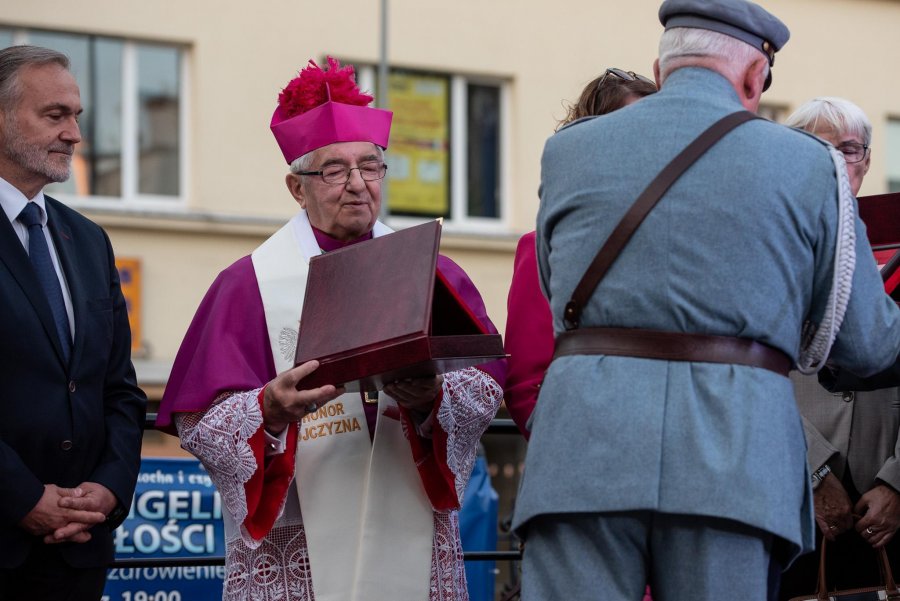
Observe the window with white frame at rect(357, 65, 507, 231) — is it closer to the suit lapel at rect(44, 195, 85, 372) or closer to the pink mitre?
the pink mitre

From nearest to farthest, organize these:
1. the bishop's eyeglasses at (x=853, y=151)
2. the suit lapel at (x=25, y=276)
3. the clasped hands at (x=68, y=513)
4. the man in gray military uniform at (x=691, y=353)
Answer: the man in gray military uniform at (x=691, y=353) → the clasped hands at (x=68, y=513) → the suit lapel at (x=25, y=276) → the bishop's eyeglasses at (x=853, y=151)

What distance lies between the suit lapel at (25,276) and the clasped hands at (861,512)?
2280mm

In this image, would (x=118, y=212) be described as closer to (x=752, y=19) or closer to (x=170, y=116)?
(x=170, y=116)

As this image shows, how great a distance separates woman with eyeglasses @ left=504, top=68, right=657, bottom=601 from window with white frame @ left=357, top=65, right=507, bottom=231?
9.80m

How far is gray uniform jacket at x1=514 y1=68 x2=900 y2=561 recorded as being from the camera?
3176mm

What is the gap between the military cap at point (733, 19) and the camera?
3410 millimetres

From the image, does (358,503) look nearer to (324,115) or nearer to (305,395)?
(305,395)

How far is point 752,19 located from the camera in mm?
3414

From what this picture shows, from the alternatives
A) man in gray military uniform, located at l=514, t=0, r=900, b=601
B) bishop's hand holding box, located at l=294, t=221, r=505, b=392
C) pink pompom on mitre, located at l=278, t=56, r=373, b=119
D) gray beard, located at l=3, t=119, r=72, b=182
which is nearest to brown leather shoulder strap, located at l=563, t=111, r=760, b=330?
man in gray military uniform, located at l=514, t=0, r=900, b=601

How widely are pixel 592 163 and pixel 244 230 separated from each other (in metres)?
10.8

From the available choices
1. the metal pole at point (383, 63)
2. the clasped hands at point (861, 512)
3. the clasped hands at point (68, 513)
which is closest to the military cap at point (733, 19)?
the clasped hands at point (861, 512)

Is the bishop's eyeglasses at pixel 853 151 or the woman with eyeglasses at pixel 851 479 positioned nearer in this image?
the woman with eyeglasses at pixel 851 479

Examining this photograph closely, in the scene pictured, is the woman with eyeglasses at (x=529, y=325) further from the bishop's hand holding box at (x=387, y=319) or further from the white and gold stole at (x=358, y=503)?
the bishop's hand holding box at (x=387, y=319)

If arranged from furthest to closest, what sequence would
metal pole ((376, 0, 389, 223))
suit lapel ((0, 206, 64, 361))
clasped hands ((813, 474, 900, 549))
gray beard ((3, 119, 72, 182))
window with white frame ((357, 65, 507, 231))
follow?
window with white frame ((357, 65, 507, 231)), metal pole ((376, 0, 389, 223)), clasped hands ((813, 474, 900, 549)), gray beard ((3, 119, 72, 182)), suit lapel ((0, 206, 64, 361))
